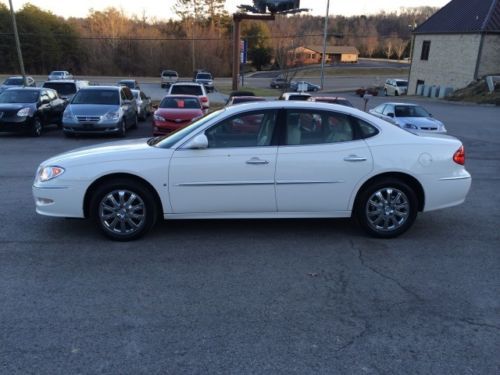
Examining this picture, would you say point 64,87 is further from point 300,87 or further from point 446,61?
point 446,61

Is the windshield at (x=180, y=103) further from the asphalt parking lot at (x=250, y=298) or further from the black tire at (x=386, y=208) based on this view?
the black tire at (x=386, y=208)

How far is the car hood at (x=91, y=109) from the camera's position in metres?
13.7

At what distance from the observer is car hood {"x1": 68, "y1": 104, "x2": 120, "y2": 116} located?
44.9ft

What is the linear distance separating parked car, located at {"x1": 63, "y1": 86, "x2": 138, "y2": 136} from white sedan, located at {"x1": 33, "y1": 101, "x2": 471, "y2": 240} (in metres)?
8.84

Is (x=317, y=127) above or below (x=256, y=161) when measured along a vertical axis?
above

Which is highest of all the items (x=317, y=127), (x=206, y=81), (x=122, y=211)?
(x=317, y=127)

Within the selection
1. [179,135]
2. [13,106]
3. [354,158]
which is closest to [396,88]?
[13,106]

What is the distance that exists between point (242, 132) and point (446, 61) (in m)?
42.9

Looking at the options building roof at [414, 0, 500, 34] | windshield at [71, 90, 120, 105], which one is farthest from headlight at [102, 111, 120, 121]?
building roof at [414, 0, 500, 34]

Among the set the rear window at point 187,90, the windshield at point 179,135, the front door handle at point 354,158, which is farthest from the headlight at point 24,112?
the front door handle at point 354,158

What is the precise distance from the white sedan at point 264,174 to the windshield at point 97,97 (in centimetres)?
996

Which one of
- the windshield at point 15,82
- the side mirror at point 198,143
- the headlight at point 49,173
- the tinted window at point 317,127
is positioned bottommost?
the windshield at point 15,82

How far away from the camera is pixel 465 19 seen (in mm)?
41125

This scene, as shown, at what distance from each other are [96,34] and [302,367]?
295ft
